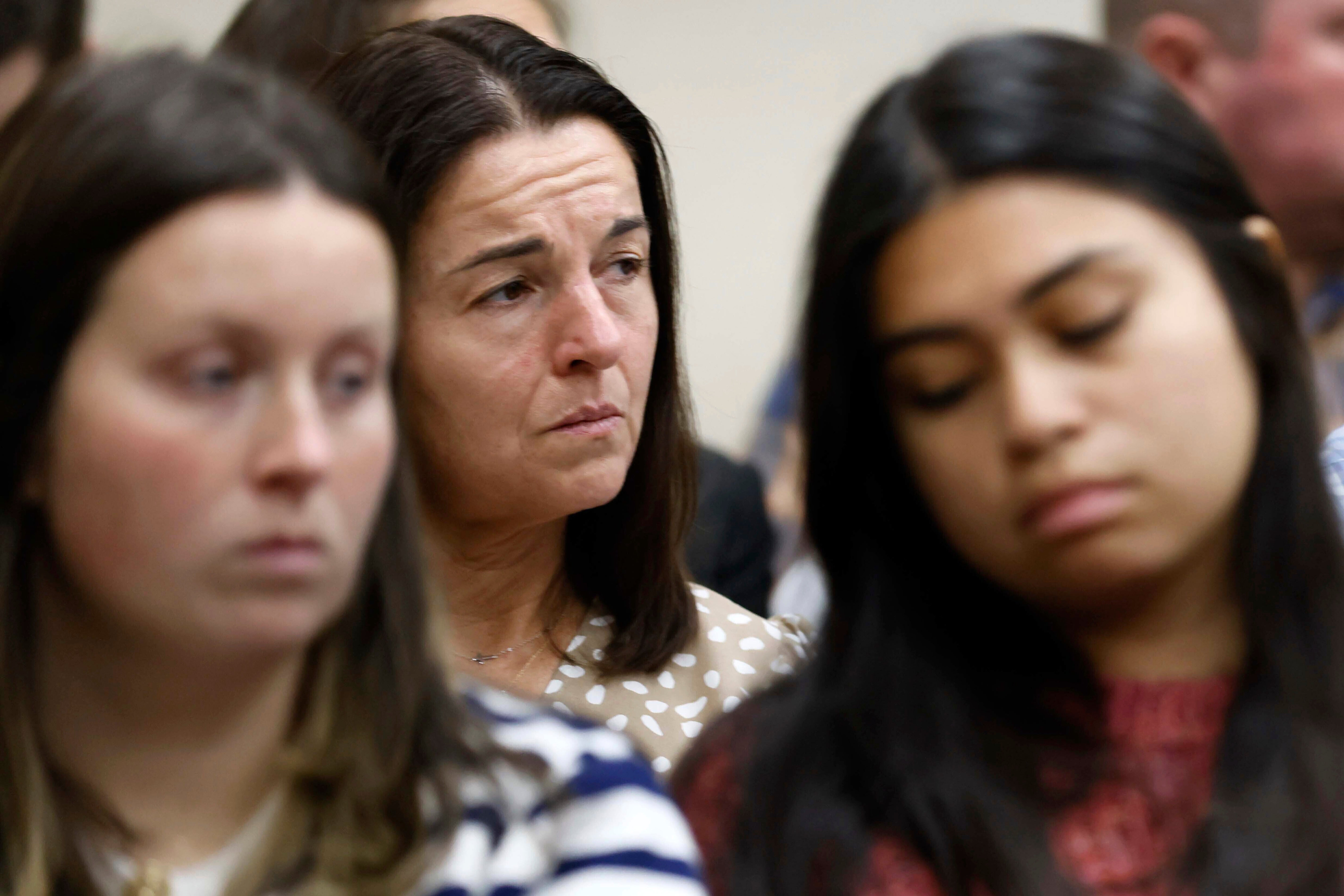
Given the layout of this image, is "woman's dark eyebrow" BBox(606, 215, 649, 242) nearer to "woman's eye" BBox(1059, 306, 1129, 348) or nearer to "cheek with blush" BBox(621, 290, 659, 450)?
"cheek with blush" BBox(621, 290, 659, 450)

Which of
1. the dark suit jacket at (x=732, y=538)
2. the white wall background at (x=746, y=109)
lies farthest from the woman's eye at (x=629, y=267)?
the white wall background at (x=746, y=109)

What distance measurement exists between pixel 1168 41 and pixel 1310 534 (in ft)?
3.06

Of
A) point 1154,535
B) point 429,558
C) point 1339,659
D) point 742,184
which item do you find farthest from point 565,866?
point 742,184

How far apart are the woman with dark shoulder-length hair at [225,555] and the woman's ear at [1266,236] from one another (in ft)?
2.02

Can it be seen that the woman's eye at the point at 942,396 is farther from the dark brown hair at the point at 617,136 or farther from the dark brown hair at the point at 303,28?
the dark brown hair at the point at 303,28

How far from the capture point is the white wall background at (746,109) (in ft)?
11.8

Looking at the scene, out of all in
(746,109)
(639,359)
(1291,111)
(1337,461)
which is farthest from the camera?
(746,109)

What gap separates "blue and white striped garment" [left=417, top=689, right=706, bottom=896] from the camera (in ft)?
3.52

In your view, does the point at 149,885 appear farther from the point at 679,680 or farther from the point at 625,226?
the point at 625,226

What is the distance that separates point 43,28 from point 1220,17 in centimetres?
133

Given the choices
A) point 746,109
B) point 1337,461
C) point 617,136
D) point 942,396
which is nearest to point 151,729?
point 942,396

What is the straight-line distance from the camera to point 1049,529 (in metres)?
1.11

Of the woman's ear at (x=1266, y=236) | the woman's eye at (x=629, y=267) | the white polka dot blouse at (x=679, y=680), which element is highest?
the woman's ear at (x=1266, y=236)

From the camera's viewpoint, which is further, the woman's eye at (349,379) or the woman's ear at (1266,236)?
the woman's ear at (1266,236)
